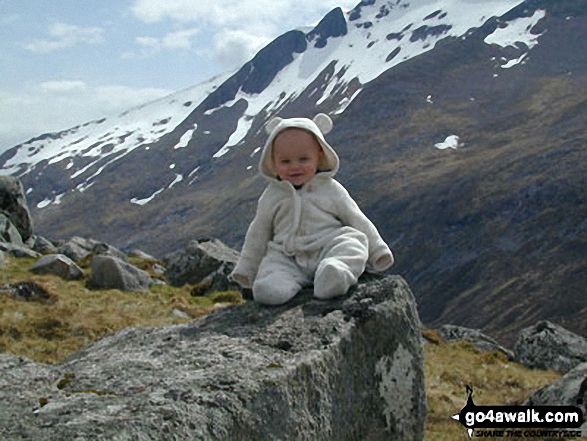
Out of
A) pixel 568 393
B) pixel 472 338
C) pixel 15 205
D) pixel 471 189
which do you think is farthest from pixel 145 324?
pixel 471 189

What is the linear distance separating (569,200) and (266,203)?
322 feet

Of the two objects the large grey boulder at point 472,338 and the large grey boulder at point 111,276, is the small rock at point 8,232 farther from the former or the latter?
the large grey boulder at point 472,338

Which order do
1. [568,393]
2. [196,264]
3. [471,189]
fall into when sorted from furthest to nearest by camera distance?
[471,189] < [196,264] < [568,393]

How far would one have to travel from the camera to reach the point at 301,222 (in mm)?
7156

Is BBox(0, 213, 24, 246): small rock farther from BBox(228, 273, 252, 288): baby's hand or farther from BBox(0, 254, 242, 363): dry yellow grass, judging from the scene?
BBox(228, 273, 252, 288): baby's hand

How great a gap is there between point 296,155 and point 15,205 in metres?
29.8

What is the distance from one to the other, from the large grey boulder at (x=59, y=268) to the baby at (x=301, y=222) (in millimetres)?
16203

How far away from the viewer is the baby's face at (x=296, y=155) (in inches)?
281

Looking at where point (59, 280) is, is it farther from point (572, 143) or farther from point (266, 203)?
point (572, 143)

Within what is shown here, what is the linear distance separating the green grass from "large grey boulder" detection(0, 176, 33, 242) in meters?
11.9

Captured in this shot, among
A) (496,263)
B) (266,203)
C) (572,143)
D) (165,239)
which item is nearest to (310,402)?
(266,203)

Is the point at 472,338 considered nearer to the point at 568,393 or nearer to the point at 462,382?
the point at 462,382

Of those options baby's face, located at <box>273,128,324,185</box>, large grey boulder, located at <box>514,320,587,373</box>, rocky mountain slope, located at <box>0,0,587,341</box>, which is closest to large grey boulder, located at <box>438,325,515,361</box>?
large grey boulder, located at <box>514,320,587,373</box>

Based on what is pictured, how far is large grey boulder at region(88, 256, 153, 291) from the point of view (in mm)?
21047
